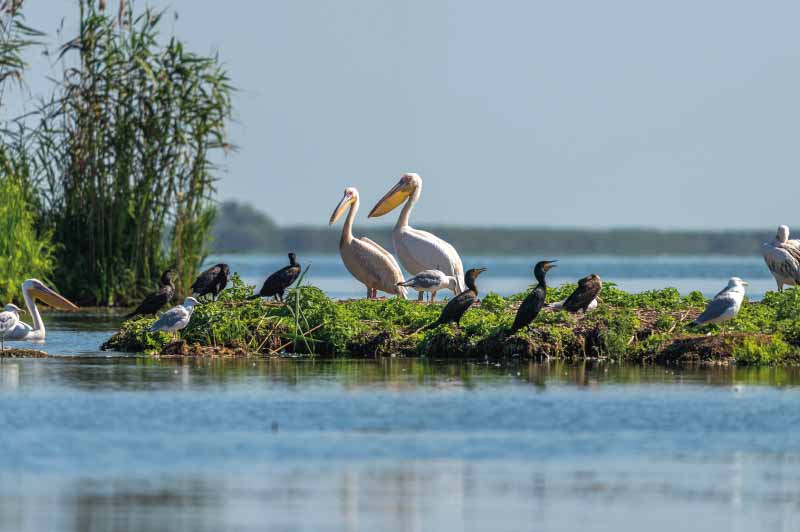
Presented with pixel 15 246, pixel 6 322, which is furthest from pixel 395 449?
pixel 15 246

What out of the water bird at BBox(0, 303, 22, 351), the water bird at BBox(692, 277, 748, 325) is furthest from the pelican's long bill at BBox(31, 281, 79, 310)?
the water bird at BBox(692, 277, 748, 325)

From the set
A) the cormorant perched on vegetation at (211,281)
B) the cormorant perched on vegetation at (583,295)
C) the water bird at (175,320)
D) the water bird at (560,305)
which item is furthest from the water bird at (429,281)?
the water bird at (175,320)

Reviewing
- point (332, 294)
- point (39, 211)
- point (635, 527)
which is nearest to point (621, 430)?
point (635, 527)

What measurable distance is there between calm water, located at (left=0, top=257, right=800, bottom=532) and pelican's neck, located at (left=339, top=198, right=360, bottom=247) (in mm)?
5144

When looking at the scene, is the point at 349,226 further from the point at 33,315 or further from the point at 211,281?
the point at 33,315

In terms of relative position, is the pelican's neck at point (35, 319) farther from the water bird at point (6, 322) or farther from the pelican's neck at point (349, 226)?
the pelican's neck at point (349, 226)

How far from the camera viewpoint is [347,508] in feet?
27.8

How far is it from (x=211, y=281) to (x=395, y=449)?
9.65 meters

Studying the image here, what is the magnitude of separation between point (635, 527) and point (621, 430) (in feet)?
10.3

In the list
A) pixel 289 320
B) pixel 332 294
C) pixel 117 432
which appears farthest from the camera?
pixel 332 294

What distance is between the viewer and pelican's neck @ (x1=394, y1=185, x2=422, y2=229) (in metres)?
20.5

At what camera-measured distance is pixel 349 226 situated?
2083 cm

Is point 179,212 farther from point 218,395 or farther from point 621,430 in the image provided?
point 621,430

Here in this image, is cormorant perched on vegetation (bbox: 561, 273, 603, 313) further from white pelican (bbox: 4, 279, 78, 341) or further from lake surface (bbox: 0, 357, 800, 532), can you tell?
white pelican (bbox: 4, 279, 78, 341)
